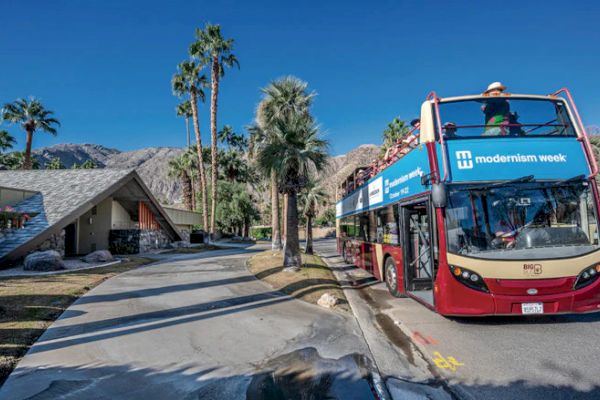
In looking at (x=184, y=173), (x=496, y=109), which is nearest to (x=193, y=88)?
(x=184, y=173)

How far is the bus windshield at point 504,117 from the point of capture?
20.3 ft

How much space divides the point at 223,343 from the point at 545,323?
5592mm

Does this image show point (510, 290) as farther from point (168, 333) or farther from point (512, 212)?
point (168, 333)

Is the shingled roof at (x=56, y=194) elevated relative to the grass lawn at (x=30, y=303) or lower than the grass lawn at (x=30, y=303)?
elevated

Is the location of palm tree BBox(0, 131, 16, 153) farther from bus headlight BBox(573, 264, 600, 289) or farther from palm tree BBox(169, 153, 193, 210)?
bus headlight BBox(573, 264, 600, 289)

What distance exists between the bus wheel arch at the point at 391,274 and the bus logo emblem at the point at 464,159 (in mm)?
3171

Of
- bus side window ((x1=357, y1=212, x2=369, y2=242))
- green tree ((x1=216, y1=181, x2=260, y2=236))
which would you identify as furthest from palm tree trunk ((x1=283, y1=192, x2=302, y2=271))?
green tree ((x1=216, y1=181, x2=260, y2=236))

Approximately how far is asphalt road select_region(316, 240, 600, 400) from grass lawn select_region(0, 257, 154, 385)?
17.2ft

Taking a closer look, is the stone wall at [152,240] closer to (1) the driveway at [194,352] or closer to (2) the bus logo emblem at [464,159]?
(1) the driveway at [194,352]

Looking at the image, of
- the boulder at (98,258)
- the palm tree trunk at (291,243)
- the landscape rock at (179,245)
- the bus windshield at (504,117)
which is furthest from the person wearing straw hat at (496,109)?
the landscape rock at (179,245)

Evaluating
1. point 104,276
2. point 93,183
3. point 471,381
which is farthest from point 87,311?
point 93,183

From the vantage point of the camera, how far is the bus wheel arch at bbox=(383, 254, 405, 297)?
796cm

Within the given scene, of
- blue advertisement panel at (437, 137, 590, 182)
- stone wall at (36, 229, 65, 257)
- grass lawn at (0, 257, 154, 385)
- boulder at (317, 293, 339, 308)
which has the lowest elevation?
boulder at (317, 293, 339, 308)

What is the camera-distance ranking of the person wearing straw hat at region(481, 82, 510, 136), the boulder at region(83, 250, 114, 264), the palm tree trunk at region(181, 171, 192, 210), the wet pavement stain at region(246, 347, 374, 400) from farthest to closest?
the palm tree trunk at region(181, 171, 192, 210)
the boulder at region(83, 250, 114, 264)
the person wearing straw hat at region(481, 82, 510, 136)
the wet pavement stain at region(246, 347, 374, 400)
